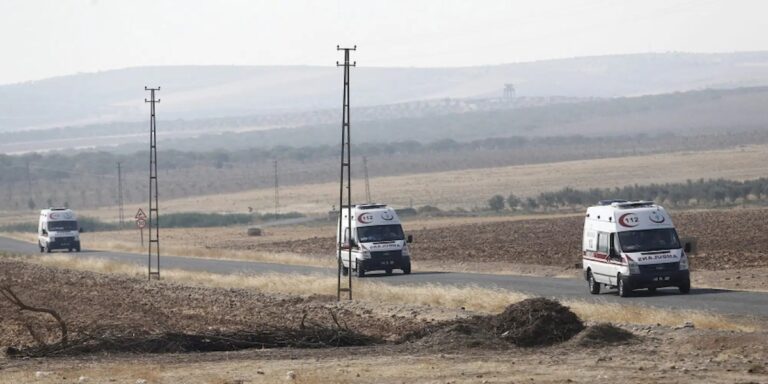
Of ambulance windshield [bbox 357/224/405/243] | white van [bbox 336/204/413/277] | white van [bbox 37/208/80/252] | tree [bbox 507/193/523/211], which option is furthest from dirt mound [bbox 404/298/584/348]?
tree [bbox 507/193/523/211]

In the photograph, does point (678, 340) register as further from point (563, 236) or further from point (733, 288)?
point (563, 236)

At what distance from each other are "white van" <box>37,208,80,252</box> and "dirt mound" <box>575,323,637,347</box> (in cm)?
5973

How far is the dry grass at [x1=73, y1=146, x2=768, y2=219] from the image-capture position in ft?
453

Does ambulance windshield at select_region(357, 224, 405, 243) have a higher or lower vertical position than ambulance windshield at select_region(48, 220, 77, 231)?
higher

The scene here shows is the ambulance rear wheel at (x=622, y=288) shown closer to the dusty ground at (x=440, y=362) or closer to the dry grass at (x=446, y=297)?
the dry grass at (x=446, y=297)

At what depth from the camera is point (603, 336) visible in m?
24.0

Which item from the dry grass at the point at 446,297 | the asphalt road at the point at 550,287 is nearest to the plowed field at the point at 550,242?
the asphalt road at the point at 550,287

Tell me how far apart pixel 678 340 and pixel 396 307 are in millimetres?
11460

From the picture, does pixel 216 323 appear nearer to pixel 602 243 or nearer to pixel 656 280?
pixel 602 243

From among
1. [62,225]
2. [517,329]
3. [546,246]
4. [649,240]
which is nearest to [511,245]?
[546,246]

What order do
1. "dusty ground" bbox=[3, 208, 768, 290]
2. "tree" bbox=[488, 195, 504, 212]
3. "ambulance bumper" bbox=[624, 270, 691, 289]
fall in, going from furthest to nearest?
"tree" bbox=[488, 195, 504, 212]
"dusty ground" bbox=[3, 208, 768, 290]
"ambulance bumper" bbox=[624, 270, 691, 289]

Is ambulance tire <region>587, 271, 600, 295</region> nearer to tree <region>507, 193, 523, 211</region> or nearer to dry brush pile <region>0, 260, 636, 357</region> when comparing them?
dry brush pile <region>0, 260, 636, 357</region>

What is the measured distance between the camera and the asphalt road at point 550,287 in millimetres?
33625

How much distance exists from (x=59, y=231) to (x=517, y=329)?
59.2 meters
